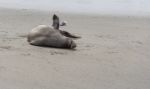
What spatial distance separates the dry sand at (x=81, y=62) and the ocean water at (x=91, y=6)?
5582mm

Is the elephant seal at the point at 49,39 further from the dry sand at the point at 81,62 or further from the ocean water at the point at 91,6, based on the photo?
the ocean water at the point at 91,6

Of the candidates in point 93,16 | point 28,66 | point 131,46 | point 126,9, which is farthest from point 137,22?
point 28,66

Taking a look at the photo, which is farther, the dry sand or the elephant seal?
the elephant seal

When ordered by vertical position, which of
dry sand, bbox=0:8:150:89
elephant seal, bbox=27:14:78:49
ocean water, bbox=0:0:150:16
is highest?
elephant seal, bbox=27:14:78:49

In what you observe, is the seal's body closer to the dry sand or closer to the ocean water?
the dry sand

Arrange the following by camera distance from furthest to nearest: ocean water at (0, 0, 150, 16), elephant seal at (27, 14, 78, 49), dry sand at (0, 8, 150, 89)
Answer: ocean water at (0, 0, 150, 16) < elephant seal at (27, 14, 78, 49) < dry sand at (0, 8, 150, 89)

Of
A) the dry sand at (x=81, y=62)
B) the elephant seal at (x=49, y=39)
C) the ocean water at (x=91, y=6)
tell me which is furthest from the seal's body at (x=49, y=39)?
the ocean water at (x=91, y=6)

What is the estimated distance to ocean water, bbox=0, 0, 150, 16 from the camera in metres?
15.2

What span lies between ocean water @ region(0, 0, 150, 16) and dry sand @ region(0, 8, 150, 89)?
558 cm

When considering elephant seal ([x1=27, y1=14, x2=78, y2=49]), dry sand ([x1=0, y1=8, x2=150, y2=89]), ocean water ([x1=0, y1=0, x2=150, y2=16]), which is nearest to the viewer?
dry sand ([x1=0, y1=8, x2=150, y2=89])

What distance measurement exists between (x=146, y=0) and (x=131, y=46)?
37.5 feet

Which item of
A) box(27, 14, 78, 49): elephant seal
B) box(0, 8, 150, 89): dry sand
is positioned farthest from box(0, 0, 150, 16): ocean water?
box(27, 14, 78, 49): elephant seal

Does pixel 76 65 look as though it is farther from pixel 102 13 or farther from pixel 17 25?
pixel 102 13

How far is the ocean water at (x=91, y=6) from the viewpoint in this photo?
15195mm
